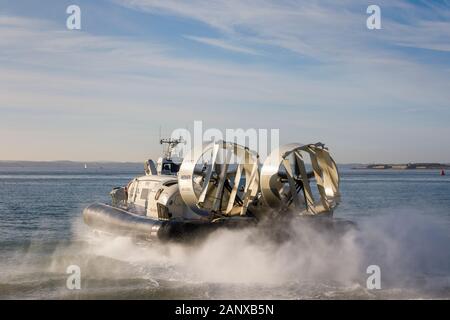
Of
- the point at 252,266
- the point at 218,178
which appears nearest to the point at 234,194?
the point at 218,178

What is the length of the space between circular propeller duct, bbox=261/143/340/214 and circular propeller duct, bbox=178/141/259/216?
2.31 feet

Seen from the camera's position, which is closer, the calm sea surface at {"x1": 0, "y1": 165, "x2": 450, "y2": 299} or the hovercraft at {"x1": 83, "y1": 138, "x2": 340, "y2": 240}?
the calm sea surface at {"x1": 0, "y1": 165, "x2": 450, "y2": 299}

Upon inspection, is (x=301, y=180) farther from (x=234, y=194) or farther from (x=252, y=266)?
(x=252, y=266)

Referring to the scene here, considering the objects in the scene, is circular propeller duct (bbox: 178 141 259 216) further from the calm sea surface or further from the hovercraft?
the calm sea surface

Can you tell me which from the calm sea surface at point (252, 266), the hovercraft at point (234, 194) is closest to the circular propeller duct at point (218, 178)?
the hovercraft at point (234, 194)

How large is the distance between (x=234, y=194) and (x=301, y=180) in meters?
1.62

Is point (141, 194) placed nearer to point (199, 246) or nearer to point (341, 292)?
point (199, 246)

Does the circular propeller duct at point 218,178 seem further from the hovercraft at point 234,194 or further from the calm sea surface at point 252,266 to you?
the calm sea surface at point 252,266

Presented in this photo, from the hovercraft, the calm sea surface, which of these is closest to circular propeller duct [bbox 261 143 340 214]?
the hovercraft

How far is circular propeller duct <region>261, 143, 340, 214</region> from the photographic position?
12250 millimetres

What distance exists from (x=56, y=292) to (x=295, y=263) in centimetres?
470

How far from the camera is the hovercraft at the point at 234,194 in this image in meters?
12.2

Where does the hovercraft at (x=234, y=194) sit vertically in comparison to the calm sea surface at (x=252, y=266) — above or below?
above
